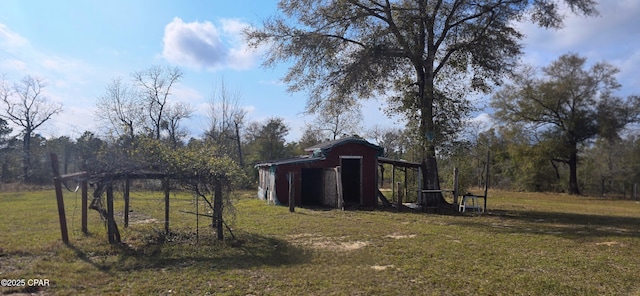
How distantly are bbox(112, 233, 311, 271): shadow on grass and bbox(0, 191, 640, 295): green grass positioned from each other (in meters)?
0.02

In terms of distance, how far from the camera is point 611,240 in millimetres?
10258

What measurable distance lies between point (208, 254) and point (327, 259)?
7.56ft

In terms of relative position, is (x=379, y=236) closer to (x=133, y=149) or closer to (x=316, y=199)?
(x=133, y=149)

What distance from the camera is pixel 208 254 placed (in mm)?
7988

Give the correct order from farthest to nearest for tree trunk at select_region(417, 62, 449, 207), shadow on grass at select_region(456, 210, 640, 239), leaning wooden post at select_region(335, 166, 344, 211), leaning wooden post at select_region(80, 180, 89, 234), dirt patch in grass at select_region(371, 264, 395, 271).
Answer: leaning wooden post at select_region(335, 166, 344, 211) → tree trunk at select_region(417, 62, 449, 207) → shadow on grass at select_region(456, 210, 640, 239) → leaning wooden post at select_region(80, 180, 89, 234) → dirt patch in grass at select_region(371, 264, 395, 271)

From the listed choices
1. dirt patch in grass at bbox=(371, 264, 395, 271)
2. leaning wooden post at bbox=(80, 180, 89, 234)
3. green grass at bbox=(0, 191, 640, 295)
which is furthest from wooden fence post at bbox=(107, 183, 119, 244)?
dirt patch in grass at bbox=(371, 264, 395, 271)

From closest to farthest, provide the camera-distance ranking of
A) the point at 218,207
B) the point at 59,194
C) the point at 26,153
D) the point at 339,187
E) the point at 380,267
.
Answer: the point at 380,267 < the point at 59,194 < the point at 218,207 < the point at 339,187 < the point at 26,153

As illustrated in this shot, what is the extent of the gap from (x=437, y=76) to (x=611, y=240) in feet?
35.6

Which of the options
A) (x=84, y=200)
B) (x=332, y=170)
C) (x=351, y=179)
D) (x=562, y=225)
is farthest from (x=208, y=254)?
(x=351, y=179)

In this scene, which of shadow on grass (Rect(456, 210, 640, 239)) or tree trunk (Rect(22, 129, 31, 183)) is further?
tree trunk (Rect(22, 129, 31, 183))

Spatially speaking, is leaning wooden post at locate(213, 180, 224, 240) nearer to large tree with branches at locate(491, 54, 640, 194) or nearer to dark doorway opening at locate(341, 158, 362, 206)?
dark doorway opening at locate(341, 158, 362, 206)

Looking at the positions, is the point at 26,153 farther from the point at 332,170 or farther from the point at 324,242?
the point at 324,242

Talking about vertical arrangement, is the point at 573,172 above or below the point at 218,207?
above

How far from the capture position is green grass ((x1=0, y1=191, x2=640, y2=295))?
5.98m
